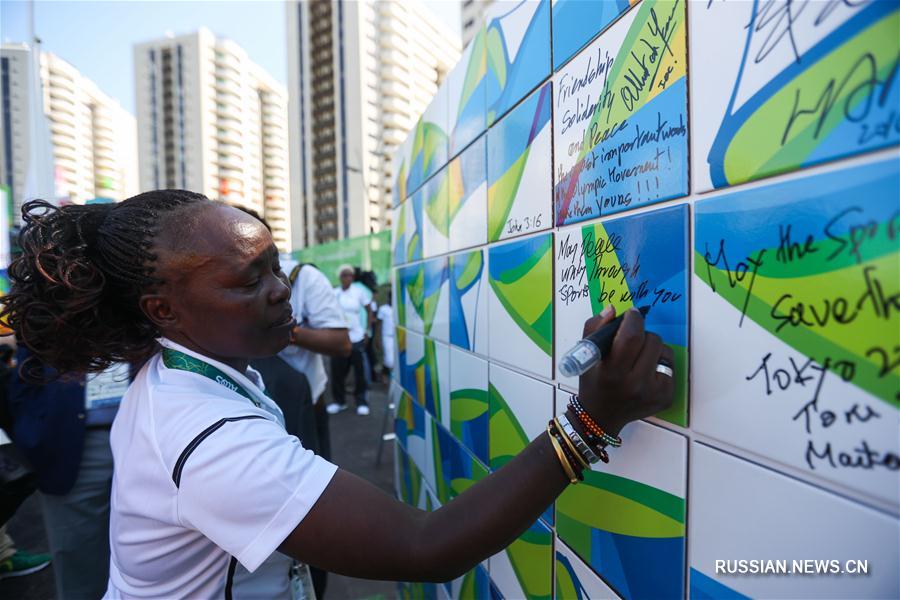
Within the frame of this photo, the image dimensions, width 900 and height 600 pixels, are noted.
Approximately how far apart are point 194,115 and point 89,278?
2760 inches

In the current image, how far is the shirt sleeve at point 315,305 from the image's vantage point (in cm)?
262

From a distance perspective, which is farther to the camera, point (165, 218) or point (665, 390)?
point (165, 218)

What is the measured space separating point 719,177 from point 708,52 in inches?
8.2

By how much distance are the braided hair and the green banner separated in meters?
8.63

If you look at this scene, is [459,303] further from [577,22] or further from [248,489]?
[248,489]

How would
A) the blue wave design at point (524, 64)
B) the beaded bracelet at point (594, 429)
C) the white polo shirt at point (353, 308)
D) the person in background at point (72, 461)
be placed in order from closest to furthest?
the beaded bracelet at point (594, 429)
the blue wave design at point (524, 64)
the person in background at point (72, 461)
the white polo shirt at point (353, 308)

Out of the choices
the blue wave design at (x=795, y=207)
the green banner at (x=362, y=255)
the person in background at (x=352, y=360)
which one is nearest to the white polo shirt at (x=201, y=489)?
the blue wave design at (x=795, y=207)

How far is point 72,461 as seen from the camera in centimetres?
202

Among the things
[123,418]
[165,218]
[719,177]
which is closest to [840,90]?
[719,177]

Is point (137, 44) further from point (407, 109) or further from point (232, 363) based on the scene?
point (232, 363)

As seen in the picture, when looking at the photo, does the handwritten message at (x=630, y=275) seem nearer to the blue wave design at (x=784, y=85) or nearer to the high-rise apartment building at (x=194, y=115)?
the blue wave design at (x=784, y=85)

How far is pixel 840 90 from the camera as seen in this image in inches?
22.2

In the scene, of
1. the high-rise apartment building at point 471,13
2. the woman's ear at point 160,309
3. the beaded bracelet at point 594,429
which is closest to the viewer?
the beaded bracelet at point 594,429

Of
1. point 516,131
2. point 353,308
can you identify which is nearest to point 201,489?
point 516,131
